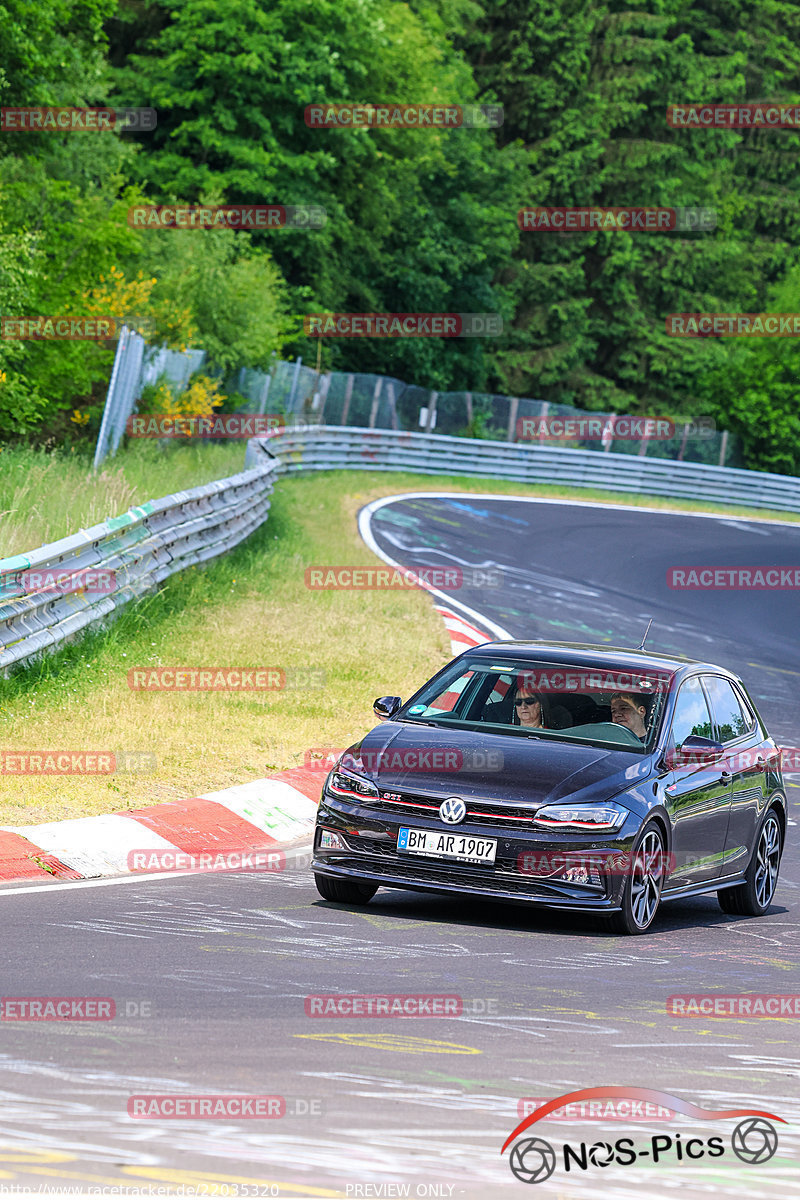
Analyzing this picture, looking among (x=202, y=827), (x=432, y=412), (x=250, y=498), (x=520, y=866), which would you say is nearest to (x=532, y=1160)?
(x=520, y=866)

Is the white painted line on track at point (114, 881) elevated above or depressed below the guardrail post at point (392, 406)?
below

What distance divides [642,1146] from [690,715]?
515 cm

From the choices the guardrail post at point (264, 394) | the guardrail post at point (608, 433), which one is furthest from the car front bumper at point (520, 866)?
the guardrail post at point (608, 433)

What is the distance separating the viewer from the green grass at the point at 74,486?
52.7 ft

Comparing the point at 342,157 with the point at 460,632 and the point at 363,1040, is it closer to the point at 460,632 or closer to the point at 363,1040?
the point at 460,632

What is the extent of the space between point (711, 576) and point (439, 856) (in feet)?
69.6

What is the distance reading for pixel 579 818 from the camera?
877cm

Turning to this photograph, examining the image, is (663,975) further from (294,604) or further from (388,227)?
(388,227)

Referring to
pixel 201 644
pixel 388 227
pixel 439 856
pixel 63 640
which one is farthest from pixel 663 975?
pixel 388 227

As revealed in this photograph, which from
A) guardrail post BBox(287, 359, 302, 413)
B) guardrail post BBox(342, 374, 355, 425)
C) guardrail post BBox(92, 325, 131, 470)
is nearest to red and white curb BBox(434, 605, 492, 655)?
guardrail post BBox(92, 325, 131, 470)

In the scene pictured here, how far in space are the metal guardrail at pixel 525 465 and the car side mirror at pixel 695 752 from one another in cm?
2612

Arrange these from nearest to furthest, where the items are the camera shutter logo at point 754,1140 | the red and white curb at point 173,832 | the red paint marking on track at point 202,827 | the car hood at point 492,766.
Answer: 1. the camera shutter logo at point 754,1140
2. the car hood at point 492,766
3. the red and white curb at point 173,832
4. the red paint marking on track at point 202,827

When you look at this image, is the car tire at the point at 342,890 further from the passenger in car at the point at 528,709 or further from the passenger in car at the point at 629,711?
the passenger in car at the point at 629,711

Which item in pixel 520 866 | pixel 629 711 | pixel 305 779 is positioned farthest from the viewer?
pixel 305 779
